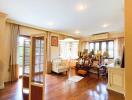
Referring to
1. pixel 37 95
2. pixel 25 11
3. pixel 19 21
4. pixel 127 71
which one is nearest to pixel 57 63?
pixel 19 21

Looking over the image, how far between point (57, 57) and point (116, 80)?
424 centimetres

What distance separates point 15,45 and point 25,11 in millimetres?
1814

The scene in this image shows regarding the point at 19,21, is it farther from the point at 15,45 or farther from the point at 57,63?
the point at 57,63

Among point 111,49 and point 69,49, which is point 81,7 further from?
point 111,49

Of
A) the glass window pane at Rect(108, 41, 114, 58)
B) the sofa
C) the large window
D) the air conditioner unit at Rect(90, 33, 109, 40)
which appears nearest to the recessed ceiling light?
the sofa

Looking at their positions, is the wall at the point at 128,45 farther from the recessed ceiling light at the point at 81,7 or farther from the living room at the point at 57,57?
the recessed ceiling light at the point at 81,7

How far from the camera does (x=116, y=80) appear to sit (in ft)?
12.1

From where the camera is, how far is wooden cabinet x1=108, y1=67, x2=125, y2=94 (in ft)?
11.4

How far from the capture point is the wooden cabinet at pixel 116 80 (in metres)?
3.48

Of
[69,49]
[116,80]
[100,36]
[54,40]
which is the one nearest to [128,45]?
[116,80]

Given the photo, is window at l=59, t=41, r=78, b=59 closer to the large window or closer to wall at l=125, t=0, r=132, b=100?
the large window

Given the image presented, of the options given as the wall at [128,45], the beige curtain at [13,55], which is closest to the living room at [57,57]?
the beige curtain at [13,55]

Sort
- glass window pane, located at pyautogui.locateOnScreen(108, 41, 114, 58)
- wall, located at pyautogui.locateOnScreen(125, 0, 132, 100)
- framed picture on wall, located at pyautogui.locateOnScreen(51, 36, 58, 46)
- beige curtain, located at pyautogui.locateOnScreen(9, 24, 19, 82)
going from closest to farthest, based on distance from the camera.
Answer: wall, located at pyautogui.locateOnScreen(125, 0, 132, 100) < beige curtain, located at pyautogui.locateOnScreen(9, 24, 19, 82) < framed picture on wall, located at pyautogui.locateOnScreen(51, 36, 58, 46) < glass window pane, located at pyautogui.locateOnScreen(108, 41, 114, 58)

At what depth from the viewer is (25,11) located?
3.72m
